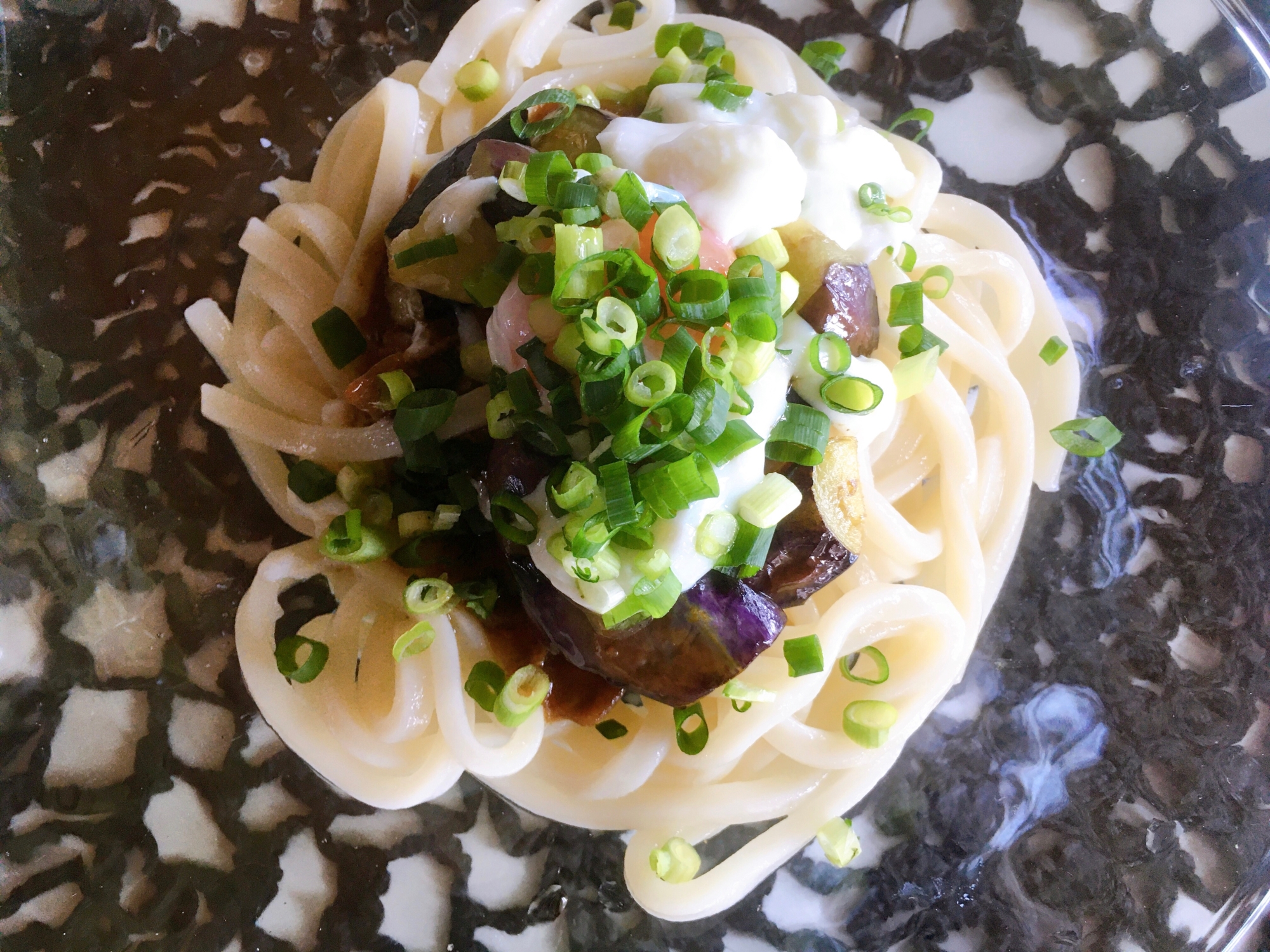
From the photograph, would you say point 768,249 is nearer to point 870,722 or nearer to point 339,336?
point 339,336

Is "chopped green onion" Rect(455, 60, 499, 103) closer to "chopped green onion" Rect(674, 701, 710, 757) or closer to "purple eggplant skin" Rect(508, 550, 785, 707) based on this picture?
"purple eggplant skin" Rect(508, 550, 785, 707)

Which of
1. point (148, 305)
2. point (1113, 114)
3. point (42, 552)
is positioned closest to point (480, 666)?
point (42, 552)

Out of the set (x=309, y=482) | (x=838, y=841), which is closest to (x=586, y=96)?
(x=309, y=482)

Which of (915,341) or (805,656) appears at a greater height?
(915,341)

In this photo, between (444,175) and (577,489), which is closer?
(577,489)

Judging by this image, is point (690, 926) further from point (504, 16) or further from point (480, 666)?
point (504, 16)

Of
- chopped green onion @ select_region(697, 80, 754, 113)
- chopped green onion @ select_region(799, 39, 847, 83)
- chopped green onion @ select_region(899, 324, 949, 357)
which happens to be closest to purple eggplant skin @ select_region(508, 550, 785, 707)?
chopped green onion @ select_region(899, 324, 949, 357)

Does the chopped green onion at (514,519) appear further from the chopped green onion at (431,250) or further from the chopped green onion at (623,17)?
the chopped green onion at (623,17)
